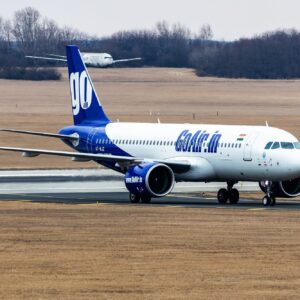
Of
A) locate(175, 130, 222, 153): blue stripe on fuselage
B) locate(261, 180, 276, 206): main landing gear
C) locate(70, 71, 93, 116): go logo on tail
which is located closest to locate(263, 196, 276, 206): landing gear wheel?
locate(261, 180, 276, 206): main landing gear

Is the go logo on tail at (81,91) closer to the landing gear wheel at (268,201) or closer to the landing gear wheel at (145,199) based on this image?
the landing gear wheel at (145,199)

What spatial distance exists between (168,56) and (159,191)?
13173 cm

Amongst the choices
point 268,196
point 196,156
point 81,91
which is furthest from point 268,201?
point 81,91

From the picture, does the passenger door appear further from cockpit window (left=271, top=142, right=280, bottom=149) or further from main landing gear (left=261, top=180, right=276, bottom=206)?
main landing gear (left=261, top=180, right=276, bottom=206)

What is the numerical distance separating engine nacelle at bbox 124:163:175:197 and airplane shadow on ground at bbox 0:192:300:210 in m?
0.52

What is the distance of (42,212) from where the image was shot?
41.7 metres

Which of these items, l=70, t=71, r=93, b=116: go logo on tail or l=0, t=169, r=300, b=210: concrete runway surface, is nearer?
l=0, t=169, r=300, b=210: concrete runway surface

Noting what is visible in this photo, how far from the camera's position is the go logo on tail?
5506 cm

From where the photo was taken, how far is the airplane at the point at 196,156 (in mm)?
46125

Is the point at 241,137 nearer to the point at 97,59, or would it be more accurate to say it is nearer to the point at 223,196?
the point at 223,196

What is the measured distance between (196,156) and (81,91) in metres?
8.40

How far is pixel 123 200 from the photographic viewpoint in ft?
160

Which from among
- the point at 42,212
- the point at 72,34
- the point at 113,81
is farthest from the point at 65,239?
the point at 72,34

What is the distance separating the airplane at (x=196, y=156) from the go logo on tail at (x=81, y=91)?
192 cm
